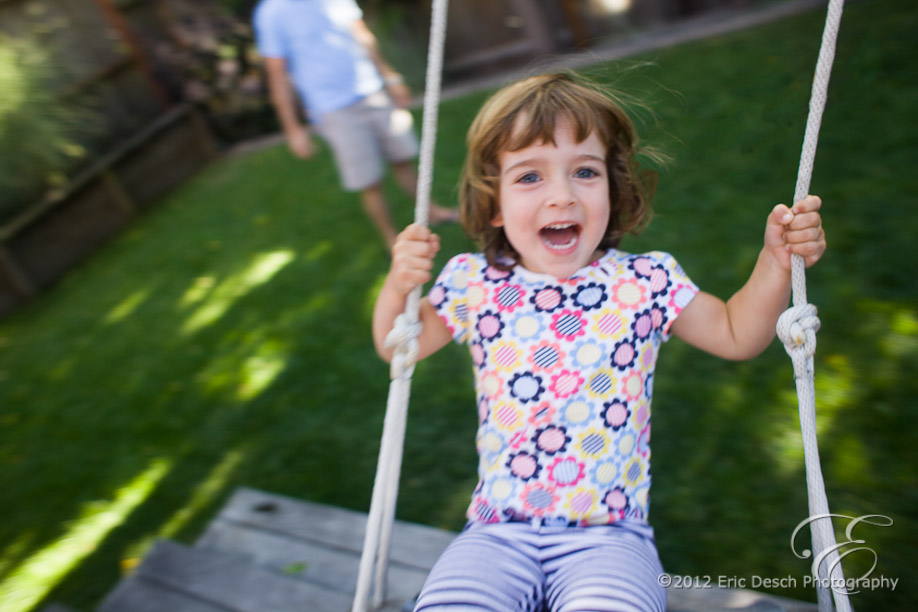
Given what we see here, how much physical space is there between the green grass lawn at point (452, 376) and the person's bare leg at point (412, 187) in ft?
0.95

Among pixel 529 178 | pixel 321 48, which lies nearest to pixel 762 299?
pixel 529 178

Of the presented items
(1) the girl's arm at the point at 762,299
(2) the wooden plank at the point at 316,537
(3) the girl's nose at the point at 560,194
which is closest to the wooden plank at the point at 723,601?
(2) the wooden plank at the point at 316,537

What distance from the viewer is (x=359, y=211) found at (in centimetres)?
454

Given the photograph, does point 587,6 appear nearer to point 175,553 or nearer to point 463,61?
point 463,61

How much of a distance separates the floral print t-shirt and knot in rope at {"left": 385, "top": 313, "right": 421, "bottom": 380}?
170 mm

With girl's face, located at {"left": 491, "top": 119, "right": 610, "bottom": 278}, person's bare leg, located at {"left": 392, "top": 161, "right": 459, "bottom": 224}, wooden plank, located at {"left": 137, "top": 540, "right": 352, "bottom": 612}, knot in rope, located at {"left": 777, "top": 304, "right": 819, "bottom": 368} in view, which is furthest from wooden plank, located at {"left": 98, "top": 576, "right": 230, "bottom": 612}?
person's bare leg, located at {"left": 392, "top": 161, "right": 459, "bottom": 224}

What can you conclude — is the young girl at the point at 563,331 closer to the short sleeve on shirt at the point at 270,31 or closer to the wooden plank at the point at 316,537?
the wooden plank at the point at 316,537

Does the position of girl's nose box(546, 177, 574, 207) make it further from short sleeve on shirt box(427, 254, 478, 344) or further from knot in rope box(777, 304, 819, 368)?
knot in rope box(777, 304, 819, 368)

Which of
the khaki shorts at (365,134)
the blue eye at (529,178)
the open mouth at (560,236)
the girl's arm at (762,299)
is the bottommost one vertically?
the girl's arm at (762,299)

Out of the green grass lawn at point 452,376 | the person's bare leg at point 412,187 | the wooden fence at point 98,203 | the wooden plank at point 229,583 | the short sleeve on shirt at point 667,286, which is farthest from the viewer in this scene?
the wooden fence at point 98,203

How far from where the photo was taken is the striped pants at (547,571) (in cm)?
117

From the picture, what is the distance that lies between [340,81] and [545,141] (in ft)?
7.40

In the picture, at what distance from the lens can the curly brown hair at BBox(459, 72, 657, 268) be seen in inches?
54.3

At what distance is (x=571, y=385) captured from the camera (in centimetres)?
135
